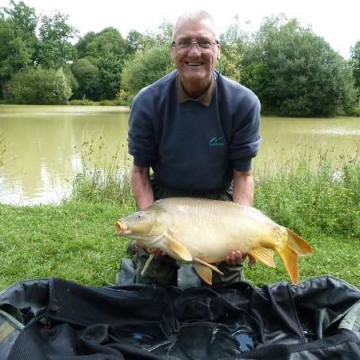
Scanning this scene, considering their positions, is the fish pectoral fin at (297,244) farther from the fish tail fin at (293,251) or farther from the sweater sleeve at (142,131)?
the sweater sleeve at (142,131)

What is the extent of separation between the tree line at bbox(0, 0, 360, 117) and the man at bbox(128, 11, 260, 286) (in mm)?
16175

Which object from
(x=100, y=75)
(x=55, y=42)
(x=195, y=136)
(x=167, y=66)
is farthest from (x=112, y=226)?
(x=100, y=75)

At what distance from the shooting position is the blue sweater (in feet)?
7.03

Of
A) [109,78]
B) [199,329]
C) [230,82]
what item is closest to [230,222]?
[199,329]

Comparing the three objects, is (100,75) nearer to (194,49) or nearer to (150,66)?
(150,66)

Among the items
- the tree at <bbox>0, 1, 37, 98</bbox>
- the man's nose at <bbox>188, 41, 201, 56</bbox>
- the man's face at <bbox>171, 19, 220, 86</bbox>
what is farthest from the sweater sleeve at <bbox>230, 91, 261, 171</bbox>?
the tree at <bbox>0, 1, 37, 98</bbox>

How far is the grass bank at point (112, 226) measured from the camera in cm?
265

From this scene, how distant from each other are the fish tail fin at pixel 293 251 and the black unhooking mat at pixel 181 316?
269 mm

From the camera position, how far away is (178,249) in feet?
5.69

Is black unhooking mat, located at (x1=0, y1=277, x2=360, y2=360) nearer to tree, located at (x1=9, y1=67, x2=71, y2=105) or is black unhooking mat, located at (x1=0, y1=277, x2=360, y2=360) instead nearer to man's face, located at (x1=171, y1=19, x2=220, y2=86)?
man's face, located at (x1=171, y1=19, x2=220, y2=86)

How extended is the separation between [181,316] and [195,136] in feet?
2.67

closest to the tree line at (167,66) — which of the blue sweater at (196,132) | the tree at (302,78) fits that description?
the tree at (302,78)

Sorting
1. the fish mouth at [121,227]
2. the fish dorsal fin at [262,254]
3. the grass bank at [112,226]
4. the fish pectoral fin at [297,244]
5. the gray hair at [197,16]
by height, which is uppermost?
the gray hair at [197,16]

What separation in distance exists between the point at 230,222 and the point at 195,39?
78 cm
